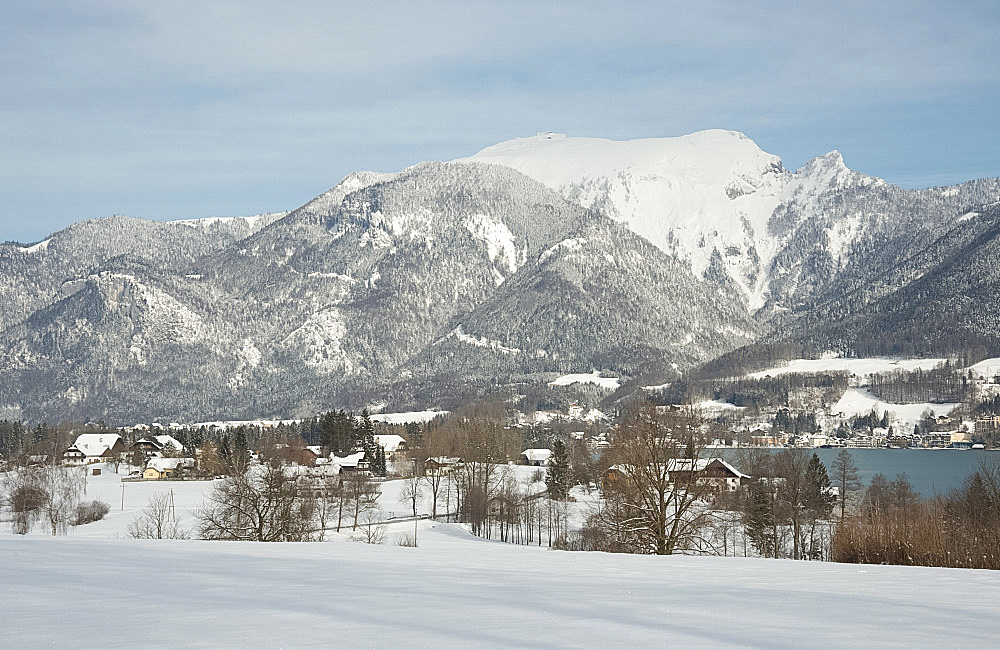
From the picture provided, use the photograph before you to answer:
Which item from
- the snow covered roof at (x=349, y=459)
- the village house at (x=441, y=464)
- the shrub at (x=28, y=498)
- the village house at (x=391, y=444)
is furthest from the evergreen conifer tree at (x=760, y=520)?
the village house at (x=391, y=444)

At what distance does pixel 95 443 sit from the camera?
157m

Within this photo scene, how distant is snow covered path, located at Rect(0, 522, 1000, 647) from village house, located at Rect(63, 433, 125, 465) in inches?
5539

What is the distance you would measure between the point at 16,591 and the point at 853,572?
44.3ft

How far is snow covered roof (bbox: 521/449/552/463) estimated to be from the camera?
152 meters

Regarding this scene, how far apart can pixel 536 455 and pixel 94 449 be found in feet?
236

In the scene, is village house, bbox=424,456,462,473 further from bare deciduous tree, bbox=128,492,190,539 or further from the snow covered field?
the snow covered field

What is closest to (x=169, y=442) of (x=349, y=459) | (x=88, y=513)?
(x=349, y=459)

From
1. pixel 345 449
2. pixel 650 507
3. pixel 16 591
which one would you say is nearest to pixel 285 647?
pixel 16 591

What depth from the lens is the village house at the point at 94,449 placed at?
14762 centimetres

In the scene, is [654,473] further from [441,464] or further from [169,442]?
[169,442]

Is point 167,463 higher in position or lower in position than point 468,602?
lower

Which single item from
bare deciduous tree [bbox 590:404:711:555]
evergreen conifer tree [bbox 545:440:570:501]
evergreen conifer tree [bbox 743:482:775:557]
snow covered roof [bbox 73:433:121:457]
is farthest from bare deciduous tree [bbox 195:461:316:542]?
snow covered roof [bbox 73:433:121:457]

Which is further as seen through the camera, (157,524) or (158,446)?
(158,446)

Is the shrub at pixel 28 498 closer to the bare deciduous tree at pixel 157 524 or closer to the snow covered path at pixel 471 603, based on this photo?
the bare deciduous tree at pixel 157 524
